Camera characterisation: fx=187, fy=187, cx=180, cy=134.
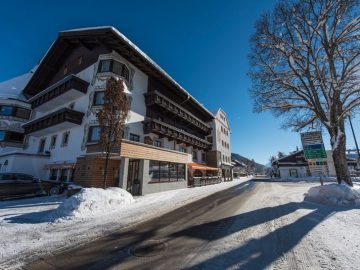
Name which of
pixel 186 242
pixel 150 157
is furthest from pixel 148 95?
pixel 186 242

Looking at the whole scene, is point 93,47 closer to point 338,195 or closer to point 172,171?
point 172,171

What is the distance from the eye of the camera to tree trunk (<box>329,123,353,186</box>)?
10.8 metres

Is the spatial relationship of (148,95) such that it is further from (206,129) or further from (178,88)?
(206,129)

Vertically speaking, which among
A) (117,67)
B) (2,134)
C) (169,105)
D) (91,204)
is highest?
(117,67)

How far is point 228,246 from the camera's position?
471 cm

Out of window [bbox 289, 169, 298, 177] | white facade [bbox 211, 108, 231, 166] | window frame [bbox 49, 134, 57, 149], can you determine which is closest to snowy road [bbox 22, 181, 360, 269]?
window frame [bbox 49, 134, 57, 149]

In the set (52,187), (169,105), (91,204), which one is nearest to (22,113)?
(52,187)

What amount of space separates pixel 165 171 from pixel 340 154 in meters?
13.8

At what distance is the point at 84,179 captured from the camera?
15664 mm

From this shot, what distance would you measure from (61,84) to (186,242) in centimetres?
2108

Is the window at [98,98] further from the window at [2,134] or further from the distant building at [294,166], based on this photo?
the distant building at [294,166]

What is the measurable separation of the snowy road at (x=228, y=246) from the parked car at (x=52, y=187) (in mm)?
11745

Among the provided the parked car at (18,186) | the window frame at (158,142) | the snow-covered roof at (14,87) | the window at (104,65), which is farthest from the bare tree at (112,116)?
the snow-covered roof at (14,87)

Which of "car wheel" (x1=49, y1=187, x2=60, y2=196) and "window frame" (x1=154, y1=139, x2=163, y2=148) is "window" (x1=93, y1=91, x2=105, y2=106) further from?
"car wheel" (x1=49, y1=187, x2=60, y2=196)
